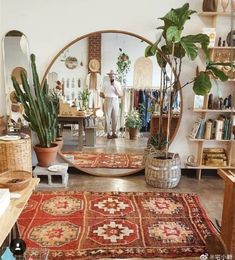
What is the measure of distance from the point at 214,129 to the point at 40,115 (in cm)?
212

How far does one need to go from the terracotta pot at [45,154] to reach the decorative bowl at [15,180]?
1.72 meters

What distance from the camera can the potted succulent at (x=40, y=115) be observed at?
336 centimetres

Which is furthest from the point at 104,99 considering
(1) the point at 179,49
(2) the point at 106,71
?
(1) the point at 179,49

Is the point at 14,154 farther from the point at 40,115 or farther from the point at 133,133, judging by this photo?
the point at 133,133

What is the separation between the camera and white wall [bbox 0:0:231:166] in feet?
11.5

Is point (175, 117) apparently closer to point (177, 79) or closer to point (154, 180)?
point (177, 79)

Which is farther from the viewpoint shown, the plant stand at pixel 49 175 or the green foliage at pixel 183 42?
the plant stand at pixel 49 175

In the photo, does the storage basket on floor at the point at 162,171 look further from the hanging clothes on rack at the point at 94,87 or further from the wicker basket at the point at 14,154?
the wicker basket at the point at 14,154

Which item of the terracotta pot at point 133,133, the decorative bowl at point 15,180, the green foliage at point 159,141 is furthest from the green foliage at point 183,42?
the decorative bowl at point 15,180

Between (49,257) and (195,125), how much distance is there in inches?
94.3

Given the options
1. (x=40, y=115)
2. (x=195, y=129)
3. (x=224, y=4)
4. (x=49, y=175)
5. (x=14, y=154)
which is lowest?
(x=49, y=175)

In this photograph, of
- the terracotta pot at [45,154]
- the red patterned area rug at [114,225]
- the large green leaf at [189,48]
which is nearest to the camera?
the red patterned area rug at [114,225]

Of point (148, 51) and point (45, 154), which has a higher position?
point (148, 51)

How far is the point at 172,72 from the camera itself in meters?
3.61
